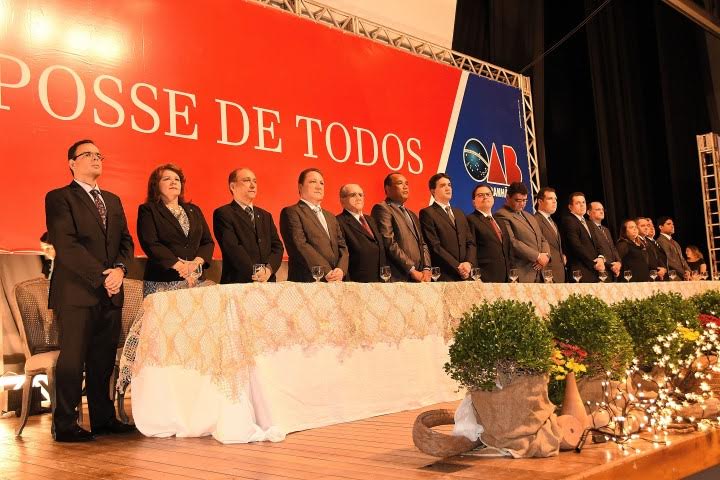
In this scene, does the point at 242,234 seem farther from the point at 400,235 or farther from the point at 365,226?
the point at 400,235

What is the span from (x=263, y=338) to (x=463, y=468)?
1123mm

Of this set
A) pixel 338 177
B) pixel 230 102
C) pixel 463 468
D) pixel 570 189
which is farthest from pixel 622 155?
pixel 463 468

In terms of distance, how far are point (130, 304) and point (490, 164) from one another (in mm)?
4557

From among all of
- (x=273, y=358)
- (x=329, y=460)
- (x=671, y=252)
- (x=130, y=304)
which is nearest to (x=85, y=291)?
(x=130, y=304)

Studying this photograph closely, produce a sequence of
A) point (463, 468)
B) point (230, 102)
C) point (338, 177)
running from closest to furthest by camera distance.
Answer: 1. point (463, 468)
2. point (230, 102)
3. point (338, 177)

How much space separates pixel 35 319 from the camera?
3.73 meters

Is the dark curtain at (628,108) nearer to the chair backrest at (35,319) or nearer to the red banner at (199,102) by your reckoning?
the red banner at (199,102)

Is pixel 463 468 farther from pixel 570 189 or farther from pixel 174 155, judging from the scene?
pixel 570 189

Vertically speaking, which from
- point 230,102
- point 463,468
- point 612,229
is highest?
point 230,102

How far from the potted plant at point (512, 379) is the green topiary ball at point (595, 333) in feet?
1.01

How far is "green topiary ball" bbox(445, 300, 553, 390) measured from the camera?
2.32m

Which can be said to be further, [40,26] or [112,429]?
[40,26]

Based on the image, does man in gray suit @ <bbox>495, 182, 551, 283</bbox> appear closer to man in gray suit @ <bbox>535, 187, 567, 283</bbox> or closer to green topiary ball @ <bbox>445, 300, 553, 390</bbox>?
man in gray suit @ <bbox>535, 187, 567, 283</bbox>

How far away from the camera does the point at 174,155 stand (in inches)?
203
